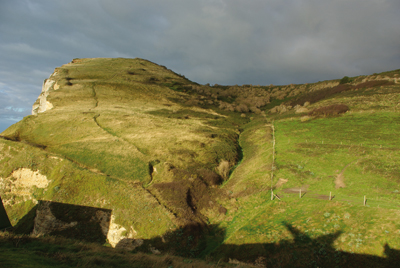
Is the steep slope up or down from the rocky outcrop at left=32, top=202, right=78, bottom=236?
up

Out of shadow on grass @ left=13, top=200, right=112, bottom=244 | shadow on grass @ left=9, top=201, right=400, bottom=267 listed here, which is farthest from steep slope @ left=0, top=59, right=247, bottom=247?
shadow on grass @ left=9, top=201, right=400, bottom=267

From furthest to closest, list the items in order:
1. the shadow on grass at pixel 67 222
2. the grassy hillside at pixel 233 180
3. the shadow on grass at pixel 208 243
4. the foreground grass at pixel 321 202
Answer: the shadow on grass at pixel 67 222 → the grassy hillside at pixel 233 180 → the foreground grass at pixel 321 202 → the shadow on grass at pixel 208 243

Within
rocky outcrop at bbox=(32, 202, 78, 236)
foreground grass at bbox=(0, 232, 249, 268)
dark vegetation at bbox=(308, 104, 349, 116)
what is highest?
dark vegetation at bbox=(308, 104, 349, 116)

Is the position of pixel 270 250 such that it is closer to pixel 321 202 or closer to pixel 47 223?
pixel 321 202

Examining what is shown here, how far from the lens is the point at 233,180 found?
33969 millimetres

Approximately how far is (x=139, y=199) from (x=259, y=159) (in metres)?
22.2

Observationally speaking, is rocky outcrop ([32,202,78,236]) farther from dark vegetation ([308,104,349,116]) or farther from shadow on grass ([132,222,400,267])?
dark vegetation ([308,104,349,116])

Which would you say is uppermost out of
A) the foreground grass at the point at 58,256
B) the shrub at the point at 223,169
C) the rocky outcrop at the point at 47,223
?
the shrub at the point at 223,169

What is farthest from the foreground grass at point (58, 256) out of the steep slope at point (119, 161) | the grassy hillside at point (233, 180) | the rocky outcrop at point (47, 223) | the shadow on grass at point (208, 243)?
the rocky outcrop at point (47, 223)

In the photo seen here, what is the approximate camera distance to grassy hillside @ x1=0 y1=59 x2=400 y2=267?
56.2 ft

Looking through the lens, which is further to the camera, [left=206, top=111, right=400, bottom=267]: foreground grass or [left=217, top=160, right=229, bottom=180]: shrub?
[left=217, top=160, right=229, bottom=180]: shrub

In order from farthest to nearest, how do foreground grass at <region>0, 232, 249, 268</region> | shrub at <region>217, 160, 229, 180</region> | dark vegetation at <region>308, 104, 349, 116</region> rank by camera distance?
dark vegetation at <region>308, 104, 349, 116</region> < shrub at <region>217, 160, 229, 180</region> < foreground grass at <region>0, 232, 249, 268</region>

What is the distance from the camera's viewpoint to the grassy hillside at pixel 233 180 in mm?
17141

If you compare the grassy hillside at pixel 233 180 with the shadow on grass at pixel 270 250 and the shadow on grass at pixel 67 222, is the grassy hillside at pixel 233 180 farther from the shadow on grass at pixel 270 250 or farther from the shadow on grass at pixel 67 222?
the shadow on grass at pixel 67 222
